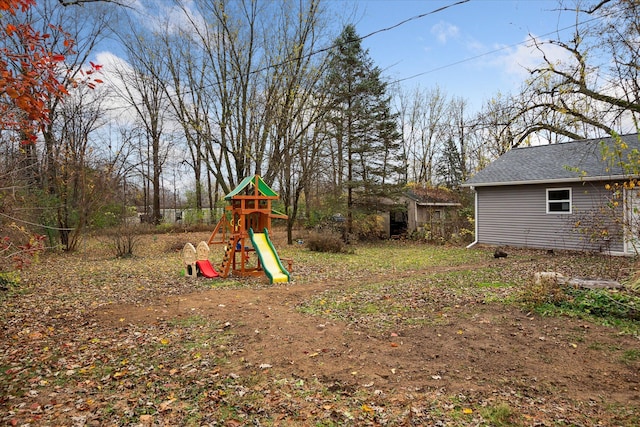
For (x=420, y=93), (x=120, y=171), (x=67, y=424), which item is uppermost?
(x=420, y=93)

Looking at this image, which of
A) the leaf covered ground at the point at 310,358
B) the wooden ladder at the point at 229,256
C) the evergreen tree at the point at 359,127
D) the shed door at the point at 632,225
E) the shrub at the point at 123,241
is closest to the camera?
the leaf covered ground at the point at 310,358

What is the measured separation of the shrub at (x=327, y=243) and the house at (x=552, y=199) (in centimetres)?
593

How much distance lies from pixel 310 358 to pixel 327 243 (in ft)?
35.0

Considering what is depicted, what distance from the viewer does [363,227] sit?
18.0m

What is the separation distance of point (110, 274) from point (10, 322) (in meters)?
3.98

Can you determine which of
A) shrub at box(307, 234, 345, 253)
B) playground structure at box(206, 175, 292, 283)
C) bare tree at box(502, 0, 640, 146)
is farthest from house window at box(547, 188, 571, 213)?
playground structure at box(206, 175, 292, 283)

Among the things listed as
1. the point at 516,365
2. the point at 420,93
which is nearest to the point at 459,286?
the point at 516,365

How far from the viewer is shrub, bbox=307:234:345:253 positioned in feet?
48.5

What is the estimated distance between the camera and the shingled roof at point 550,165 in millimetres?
12172

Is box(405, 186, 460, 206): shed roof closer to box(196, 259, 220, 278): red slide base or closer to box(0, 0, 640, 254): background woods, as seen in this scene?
box(0, 0, 640, 254): background woods

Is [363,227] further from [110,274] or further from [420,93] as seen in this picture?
[420,93]

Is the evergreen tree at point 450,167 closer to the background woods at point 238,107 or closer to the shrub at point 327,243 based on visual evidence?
the background woods at point 238,107

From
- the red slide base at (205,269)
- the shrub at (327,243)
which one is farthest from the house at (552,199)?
the red slide base at (205,269)

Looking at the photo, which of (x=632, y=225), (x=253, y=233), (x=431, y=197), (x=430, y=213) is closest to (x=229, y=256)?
(x=253, y=233)
